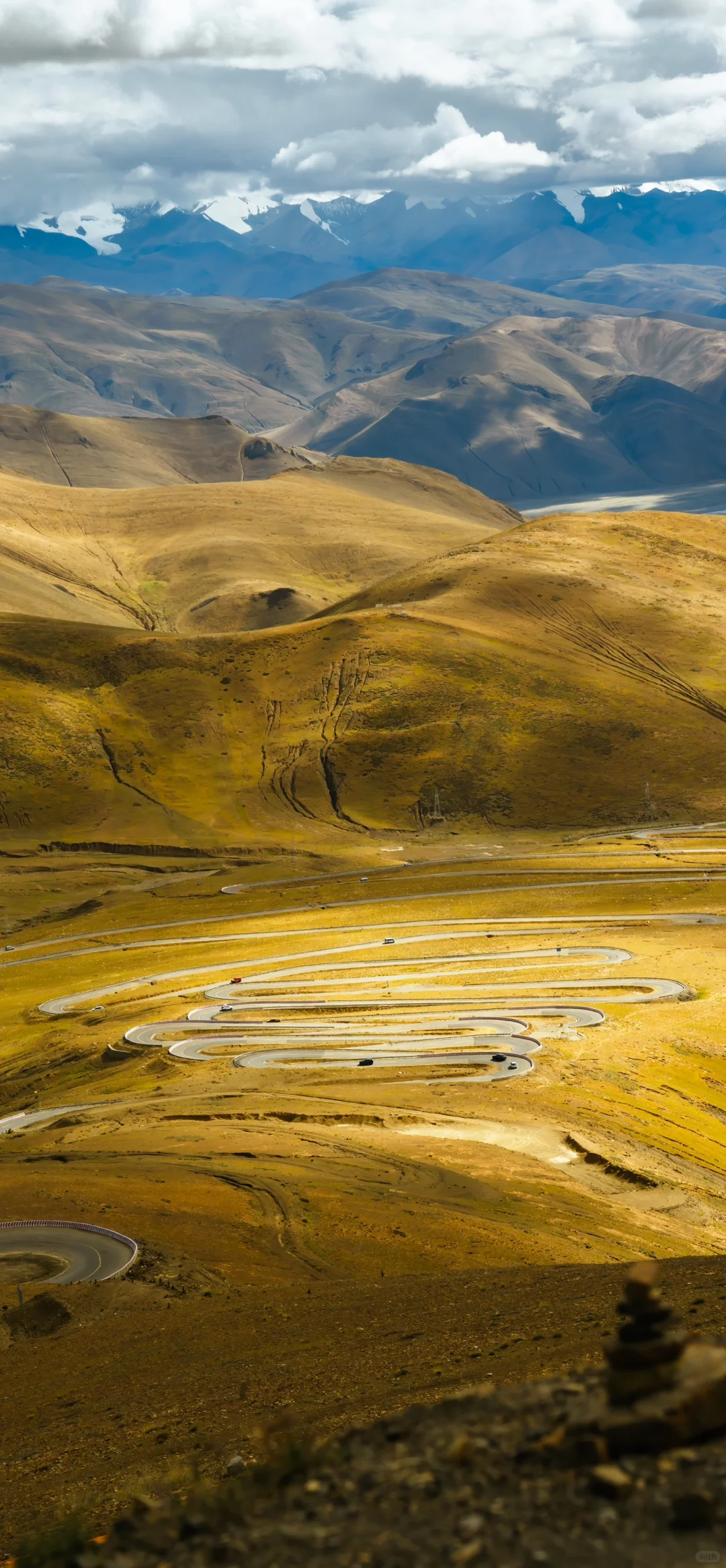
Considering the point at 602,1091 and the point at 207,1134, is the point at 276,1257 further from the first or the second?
the point at 602,1091

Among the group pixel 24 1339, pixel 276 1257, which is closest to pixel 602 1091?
pixel 276 1257

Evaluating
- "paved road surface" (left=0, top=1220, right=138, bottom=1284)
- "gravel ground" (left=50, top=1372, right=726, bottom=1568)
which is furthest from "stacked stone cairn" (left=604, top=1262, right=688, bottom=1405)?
"paved road surface" (left=0, top=1220, right=138, bottom=1284)

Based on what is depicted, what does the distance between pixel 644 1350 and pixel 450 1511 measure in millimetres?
2336

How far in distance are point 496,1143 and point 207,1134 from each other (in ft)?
50.8

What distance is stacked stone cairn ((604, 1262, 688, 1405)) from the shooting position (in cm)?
1223

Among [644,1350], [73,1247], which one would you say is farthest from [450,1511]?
[73,1247]

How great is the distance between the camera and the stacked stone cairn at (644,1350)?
40.1 feet

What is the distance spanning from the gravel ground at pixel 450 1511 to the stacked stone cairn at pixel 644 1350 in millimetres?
603

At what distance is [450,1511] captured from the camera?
11383mm

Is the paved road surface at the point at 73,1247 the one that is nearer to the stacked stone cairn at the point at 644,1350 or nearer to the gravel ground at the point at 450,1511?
the gravel ground at the point at 450,1511

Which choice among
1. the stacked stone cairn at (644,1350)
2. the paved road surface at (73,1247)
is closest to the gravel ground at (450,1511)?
the stacked stone cairn at (644,1350)

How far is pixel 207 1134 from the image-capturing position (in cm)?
7138

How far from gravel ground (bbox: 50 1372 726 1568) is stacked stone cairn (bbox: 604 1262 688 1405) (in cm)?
60

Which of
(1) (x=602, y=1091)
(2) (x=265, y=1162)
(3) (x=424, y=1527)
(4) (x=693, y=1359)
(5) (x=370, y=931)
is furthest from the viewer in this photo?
(5) (x=370, y=931)
